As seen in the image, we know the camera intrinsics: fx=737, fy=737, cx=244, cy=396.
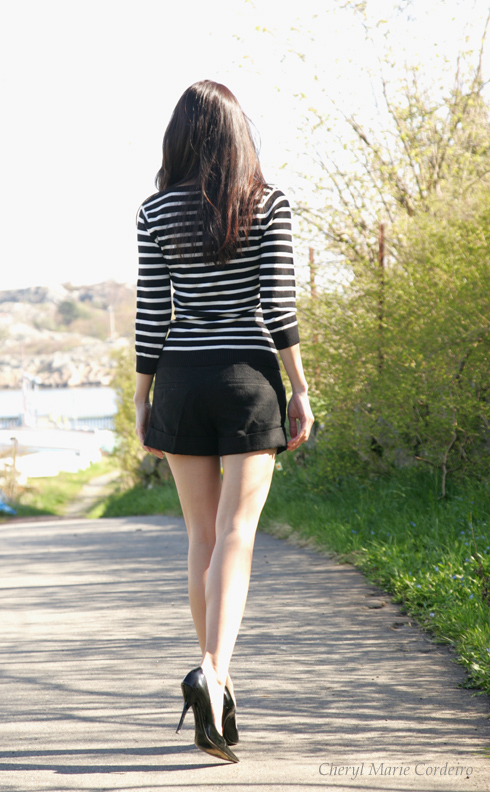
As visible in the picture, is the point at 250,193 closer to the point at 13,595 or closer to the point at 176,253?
the point at 176,253

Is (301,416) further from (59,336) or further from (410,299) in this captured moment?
(59,336)

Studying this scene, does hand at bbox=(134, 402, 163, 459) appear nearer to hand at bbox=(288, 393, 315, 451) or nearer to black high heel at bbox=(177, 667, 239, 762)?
hand at bbox=(288, 393, 315, 451)

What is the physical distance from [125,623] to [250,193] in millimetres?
2382

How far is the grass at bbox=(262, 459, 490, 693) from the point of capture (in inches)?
121

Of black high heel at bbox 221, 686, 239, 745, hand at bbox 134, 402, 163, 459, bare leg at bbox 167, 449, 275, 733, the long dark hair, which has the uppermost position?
the long dark hair

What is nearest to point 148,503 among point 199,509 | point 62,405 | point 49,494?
point 199,509

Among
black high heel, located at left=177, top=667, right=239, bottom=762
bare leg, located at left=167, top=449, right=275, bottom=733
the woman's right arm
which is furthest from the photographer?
the woman's right arm

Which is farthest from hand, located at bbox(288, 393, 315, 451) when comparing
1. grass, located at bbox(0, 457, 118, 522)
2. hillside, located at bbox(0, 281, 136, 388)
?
hillside, located at bbox(0, 281, 136, 388)

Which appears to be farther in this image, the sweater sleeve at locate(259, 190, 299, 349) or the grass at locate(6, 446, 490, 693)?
the grass at locate(6, 446, 490, 693)

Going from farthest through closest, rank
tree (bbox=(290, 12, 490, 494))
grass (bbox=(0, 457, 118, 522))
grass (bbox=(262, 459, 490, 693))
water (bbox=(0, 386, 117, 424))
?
water (bbox=(0, 386, 117, 424)) → grass (bbox=(0, 457, 118, 522)) → tree (bbox=(290, 12, 490, 494)) → grass (bbox=(262, 459, 490, 693))

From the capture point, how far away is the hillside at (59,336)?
12862 cm

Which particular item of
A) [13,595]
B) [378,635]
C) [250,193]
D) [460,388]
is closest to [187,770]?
[378,635]

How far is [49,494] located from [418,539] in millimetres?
21406

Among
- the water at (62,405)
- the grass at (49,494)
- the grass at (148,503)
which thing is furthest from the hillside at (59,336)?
the grass at (148,503)
